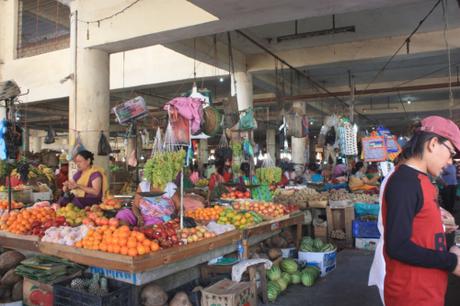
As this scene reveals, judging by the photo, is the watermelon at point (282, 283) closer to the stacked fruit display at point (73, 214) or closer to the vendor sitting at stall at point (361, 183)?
the stacked fruit display at point (73, 214)

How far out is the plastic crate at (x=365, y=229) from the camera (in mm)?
6793

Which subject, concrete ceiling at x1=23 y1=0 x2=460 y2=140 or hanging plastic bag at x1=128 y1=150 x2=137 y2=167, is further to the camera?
hanging plastic bag at x1=128 y1=150 x2=137 y2=167

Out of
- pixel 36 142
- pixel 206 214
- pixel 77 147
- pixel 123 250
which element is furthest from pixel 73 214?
pixel 36 142

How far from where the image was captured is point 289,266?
5.16 meters

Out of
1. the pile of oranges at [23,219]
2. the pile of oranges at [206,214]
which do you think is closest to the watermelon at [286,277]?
the pile of oranges at [206,214]

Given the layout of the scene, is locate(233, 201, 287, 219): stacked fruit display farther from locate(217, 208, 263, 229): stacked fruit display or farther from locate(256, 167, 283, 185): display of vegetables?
locate(256, 167, 283, 185): display of vegetables

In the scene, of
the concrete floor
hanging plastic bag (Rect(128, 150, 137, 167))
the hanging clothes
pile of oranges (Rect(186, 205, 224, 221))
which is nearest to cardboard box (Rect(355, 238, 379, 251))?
the concrete floor

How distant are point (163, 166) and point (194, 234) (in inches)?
30.0

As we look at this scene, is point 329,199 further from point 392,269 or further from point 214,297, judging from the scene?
point 392,269

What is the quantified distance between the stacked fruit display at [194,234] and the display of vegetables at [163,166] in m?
0.57

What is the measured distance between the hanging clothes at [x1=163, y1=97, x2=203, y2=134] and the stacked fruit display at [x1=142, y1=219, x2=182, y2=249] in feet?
3.77

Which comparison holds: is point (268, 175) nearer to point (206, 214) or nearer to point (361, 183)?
point (206, 214)

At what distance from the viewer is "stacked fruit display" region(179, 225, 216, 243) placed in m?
3.95

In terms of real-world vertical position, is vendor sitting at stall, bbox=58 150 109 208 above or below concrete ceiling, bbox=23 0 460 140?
below
